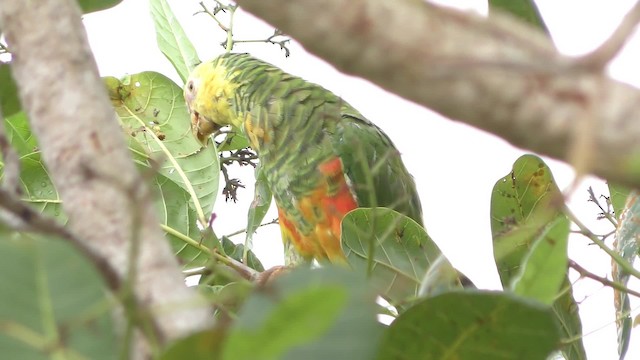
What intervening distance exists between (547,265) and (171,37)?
4.49 ft

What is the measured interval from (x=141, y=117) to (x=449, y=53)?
51.2 inches

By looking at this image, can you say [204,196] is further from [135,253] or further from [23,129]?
[135,253]

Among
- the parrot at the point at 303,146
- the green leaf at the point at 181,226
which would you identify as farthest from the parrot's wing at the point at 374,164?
the green leaf at the point at 181,226

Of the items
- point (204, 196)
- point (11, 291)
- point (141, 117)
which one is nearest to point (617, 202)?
point (204, 196)

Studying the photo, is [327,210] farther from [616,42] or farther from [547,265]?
[616,42]

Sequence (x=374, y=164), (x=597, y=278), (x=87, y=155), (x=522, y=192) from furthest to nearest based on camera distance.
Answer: (x=374, y=164) < (x=522, y=192) < (x=597, y=278) < (x=87, y=155)

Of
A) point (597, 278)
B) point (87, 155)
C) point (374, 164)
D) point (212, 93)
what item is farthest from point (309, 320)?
point (212, 93)

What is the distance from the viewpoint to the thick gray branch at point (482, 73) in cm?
30

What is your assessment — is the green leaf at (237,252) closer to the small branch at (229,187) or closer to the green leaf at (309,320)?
the small branch at (229,187)

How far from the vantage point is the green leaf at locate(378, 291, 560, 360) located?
0.44m

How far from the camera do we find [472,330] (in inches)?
18.6

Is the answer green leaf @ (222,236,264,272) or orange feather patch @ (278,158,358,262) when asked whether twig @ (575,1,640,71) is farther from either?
orange feather patch @ (278,158,358,262)

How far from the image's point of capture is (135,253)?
1.05 feet

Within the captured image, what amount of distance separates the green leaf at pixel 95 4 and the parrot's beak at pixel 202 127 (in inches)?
28.1
